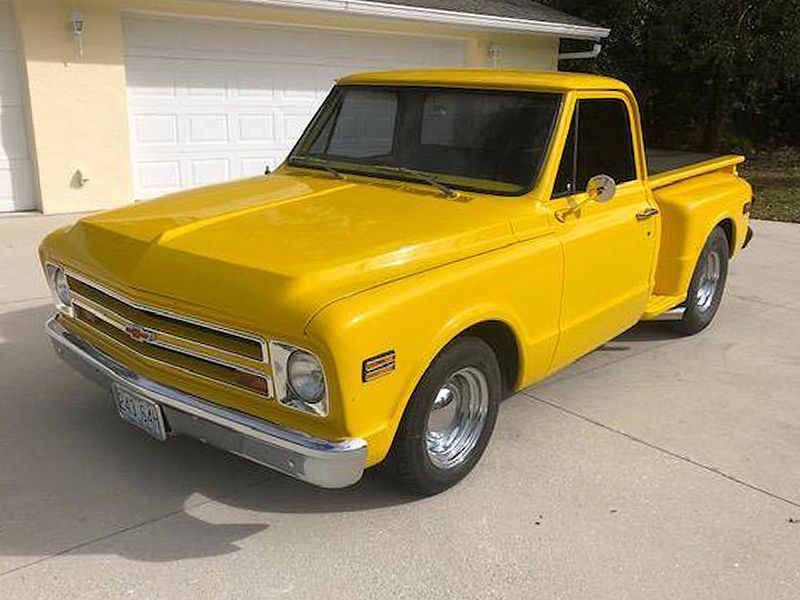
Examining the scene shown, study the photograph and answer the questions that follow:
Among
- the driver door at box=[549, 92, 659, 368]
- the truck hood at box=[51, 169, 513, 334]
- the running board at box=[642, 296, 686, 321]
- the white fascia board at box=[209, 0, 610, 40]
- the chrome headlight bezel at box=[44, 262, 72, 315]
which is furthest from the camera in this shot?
the white fascia board at box=[209, 0, 610, 40]

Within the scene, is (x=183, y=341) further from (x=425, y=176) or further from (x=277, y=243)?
(x=425, y=176)

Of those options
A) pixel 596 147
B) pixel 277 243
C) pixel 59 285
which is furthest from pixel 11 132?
pixel 596 147

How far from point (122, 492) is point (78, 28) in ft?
24.4

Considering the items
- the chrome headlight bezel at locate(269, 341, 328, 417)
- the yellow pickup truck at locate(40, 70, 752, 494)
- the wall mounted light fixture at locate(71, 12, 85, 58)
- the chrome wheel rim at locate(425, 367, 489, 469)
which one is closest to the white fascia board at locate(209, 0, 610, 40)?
the wall mounted light fixture at locate(71, 12, 85, 58)

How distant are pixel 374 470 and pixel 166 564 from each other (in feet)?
3.25

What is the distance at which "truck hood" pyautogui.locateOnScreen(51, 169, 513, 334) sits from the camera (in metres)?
2.93

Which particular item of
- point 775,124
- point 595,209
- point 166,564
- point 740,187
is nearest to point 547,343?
point 595,209

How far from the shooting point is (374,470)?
3.56 m

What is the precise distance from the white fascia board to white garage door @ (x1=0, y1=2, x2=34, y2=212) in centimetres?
257

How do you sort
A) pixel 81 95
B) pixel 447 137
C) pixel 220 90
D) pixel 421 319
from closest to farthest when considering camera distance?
1. pixel 421 319
2. pixel 447 137
3. pixel 81 95
4. pixel 220 90

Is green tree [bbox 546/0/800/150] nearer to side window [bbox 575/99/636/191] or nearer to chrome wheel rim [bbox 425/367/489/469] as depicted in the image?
side window [bbox 575/99/636/191]

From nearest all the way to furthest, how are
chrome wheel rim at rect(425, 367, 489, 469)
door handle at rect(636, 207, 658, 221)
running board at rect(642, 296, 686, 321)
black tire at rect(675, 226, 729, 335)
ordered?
chrome wheel rim at rect(425, 367, 489, 469) < door handle at rect(636, 207, 658, 221) < running board at rect(642, 296, 686, 321) < black tire at rect(675, 226, 729, 335)

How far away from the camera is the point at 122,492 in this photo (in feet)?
11.3

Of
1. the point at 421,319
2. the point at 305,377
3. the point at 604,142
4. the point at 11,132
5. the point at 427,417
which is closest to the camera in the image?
the point at 305,377
